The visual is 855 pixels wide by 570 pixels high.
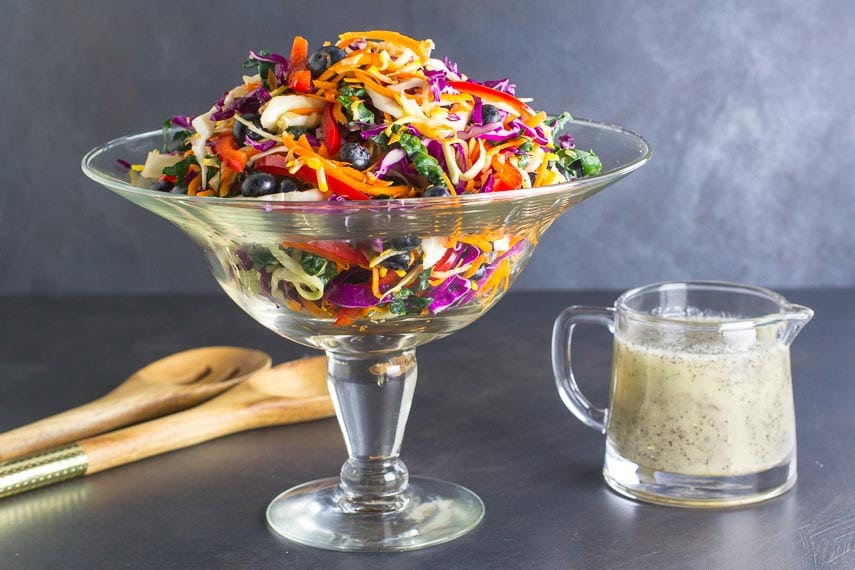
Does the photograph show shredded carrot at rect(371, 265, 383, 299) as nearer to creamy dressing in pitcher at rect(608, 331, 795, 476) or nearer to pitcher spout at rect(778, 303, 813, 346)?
creamy dressing in pitcher at rect(608, 331, 795, 476)

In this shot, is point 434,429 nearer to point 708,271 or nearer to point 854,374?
point 854,374

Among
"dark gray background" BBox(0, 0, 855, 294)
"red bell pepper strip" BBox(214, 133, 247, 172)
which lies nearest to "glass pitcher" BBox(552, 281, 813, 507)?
"red bell pepper strip" BBox(214, 133, 247, 172)

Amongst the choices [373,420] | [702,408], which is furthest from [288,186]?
[702,408]

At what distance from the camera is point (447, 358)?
2164 millimetres

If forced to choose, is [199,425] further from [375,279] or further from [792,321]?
[792,321]

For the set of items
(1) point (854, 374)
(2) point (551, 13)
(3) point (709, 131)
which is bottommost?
(1) point (854, 374)

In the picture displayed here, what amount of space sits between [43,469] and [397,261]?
636 mm

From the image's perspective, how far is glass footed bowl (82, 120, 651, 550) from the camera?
1203mm

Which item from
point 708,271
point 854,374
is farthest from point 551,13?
point 854,374

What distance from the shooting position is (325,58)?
1306mm

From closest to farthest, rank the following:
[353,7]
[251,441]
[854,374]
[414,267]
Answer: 1. [414,267]
2. [251,441]
3. [854,374]
4. [353,7]

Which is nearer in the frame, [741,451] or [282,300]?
[282,300]

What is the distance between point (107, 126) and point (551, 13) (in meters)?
0.93

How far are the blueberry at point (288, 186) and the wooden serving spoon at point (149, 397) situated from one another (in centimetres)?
66
